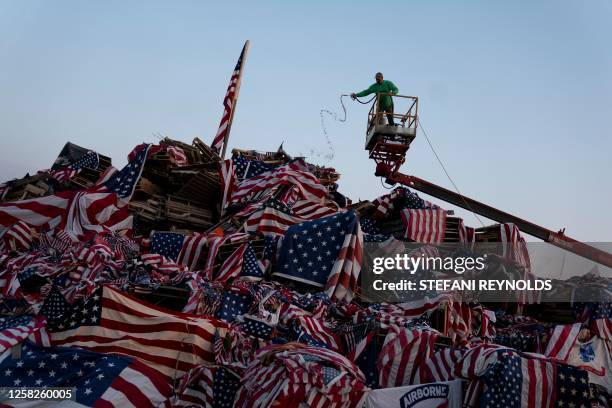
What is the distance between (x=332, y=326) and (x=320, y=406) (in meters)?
4.26

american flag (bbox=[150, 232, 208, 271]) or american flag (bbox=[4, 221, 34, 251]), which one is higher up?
american flag (bbox=[150, 232, 208, 271])

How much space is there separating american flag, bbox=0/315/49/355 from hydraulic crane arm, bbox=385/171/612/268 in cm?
1671

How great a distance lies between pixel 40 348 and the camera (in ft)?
26.5

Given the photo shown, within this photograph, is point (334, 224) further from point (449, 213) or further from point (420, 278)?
point (449, 213)

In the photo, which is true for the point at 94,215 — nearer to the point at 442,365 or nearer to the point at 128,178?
the point at 128,178

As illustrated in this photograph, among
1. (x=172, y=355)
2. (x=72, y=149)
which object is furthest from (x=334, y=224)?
(x=72, y=149)

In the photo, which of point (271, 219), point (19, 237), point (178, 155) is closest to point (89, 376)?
point (271, 219)

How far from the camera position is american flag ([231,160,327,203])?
18.1 metres

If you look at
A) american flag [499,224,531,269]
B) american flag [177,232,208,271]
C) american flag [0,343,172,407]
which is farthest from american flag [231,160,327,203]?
american flag [0,343,172,407]

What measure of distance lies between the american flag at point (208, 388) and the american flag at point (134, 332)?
56 centimetres

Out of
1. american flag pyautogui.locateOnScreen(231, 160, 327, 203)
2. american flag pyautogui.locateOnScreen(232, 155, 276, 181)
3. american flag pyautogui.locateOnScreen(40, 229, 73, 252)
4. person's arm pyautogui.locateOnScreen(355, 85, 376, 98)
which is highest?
person's arm pyautogui.locateOnScreen(355, 85, 376, 98)

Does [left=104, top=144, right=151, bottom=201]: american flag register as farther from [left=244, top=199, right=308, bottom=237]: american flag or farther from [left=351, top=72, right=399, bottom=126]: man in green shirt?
[left=351, top=72, right=399, bottom=126]: man in green shirt

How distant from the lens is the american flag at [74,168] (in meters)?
19.1

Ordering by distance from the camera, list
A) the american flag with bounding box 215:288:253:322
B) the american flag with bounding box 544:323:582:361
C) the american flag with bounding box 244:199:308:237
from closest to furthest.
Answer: the american flag with bounding box 544:323:582:361 → the american flag with bounding box 215:288:253:322 → the american flag with bounding box 244:199:308:237
